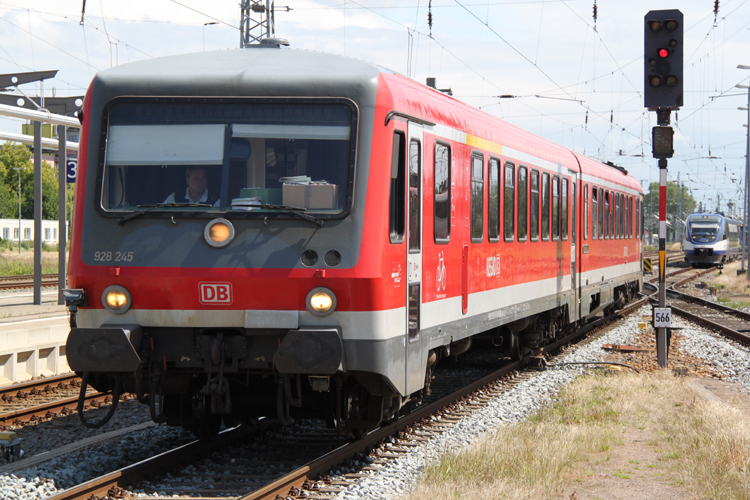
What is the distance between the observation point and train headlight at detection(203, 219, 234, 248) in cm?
682

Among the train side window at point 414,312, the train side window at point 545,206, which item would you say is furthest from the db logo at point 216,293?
the train side window at point 545,206

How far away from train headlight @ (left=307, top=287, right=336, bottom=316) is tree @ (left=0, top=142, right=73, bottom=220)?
66049mm

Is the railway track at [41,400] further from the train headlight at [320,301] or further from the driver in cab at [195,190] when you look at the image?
the train headlight at [320,301]

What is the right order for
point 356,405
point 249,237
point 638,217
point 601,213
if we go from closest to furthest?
1. point 249,237
2. point 356,405
3. point 601,213
4. point 638,217

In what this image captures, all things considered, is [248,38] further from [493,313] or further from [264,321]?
[264,321]

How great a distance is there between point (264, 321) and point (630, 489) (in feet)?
9.98

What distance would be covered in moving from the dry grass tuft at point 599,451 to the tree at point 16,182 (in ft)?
211

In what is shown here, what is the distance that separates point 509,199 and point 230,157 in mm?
5090

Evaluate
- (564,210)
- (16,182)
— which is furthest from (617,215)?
(16,182)

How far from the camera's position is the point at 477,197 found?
9.84 meters

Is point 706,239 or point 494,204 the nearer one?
point 494,204

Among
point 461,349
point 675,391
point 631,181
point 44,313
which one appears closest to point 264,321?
point 461,349

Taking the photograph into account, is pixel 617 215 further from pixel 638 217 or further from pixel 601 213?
pixel 638 217

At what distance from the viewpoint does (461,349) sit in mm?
9898
